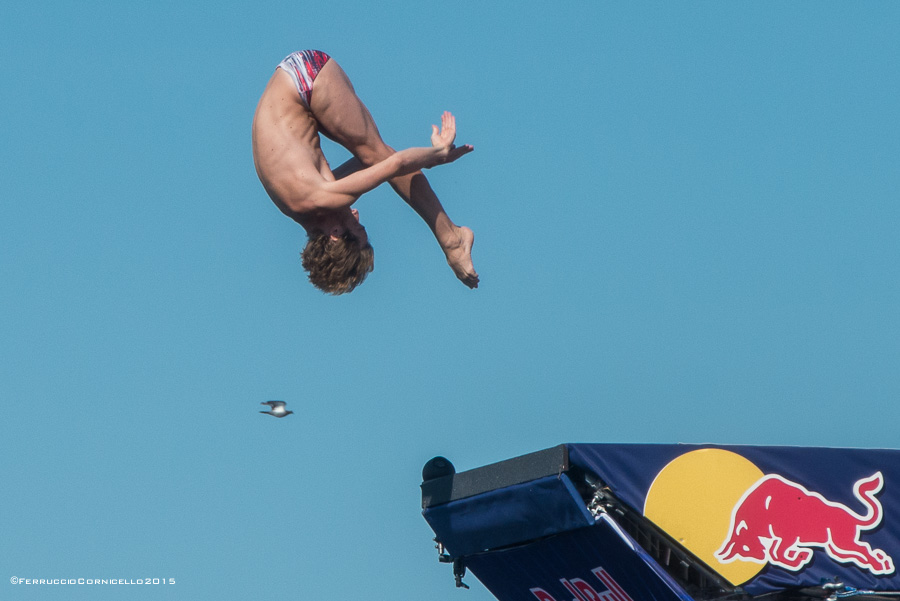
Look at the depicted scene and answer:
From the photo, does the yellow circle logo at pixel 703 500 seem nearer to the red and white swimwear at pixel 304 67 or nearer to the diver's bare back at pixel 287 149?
the diver's bare back at pixel 287 149

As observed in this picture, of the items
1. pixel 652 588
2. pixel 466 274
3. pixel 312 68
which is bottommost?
pixel 652 588

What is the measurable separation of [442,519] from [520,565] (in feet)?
2.17

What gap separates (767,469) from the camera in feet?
32.7

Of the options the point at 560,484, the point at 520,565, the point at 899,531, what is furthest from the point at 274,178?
the point at 899,531

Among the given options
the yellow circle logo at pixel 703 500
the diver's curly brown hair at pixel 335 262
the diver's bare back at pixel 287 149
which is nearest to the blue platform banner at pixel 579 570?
the yellow circle logo at pixel 703 500

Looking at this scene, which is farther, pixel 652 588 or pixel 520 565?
pixel 520 565

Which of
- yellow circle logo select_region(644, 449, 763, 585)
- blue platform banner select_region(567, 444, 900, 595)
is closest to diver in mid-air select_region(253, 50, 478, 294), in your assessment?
blue platform banner select_region(567, 444, 900, 595)

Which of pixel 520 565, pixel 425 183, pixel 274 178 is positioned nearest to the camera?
pixel 274 178

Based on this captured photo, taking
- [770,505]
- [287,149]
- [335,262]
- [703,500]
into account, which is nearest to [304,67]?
[287,149]

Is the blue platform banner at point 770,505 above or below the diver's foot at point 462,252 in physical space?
below

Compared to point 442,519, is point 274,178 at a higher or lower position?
higher

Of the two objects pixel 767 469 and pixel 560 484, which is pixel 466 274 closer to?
pixel 560 484

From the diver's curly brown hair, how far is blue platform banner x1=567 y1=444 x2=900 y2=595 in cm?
182

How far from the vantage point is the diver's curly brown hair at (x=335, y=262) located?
9547 mm
